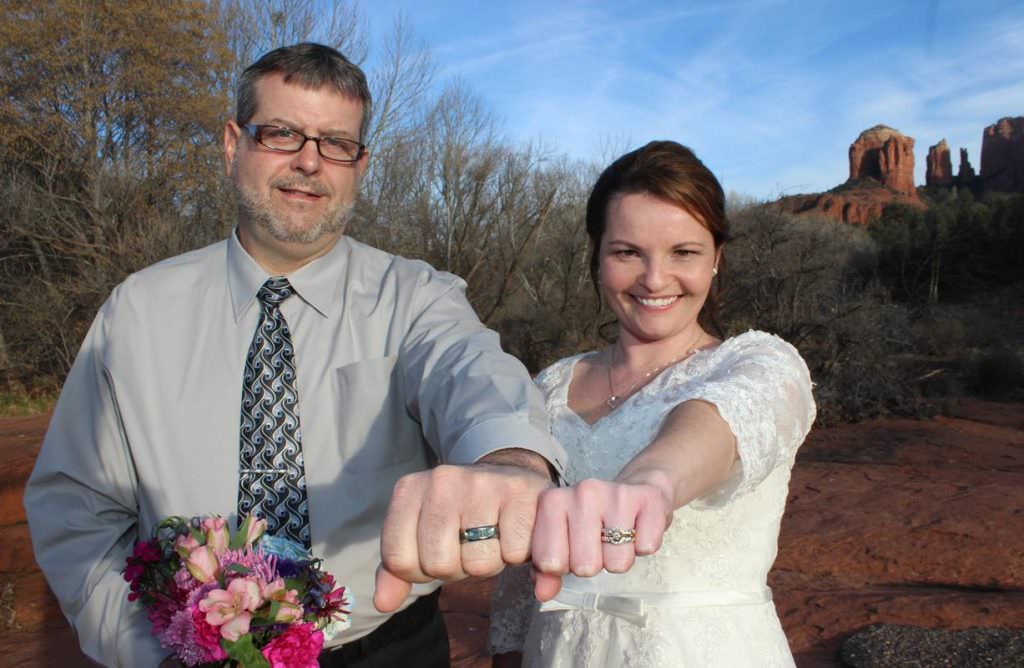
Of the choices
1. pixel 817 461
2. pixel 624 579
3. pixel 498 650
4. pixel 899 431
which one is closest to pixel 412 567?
pixel 624 579

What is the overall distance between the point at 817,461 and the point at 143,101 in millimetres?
21357

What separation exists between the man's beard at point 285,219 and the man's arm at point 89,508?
479mm

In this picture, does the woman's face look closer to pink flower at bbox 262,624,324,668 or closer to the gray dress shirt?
the gray dress shirt

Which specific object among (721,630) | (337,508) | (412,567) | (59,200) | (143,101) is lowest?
(721,630)

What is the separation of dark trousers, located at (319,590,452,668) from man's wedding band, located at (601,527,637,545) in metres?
1.43

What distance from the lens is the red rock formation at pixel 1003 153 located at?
85.7 m

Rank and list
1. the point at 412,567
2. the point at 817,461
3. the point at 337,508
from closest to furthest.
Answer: the point at 412,567 → the point at 337,508 → the point at 817,461

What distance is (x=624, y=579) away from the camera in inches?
88.4

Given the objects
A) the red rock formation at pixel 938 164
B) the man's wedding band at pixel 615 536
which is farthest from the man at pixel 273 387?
the red rock formation at pixel 938 164

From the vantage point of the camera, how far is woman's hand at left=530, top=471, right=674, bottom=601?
0.89 metres

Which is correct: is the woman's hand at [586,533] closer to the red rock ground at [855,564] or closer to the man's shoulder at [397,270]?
the man's shoulder at [397,270]

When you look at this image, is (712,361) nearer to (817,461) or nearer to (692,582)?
(692,582)

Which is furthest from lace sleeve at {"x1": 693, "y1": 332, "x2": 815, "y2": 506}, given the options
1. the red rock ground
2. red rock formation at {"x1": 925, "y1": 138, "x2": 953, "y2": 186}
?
red rock formation at {"x1": 925, "y1": 138, "x2": 953, "y2": 186}

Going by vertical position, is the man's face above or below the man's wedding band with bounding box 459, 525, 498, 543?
above
